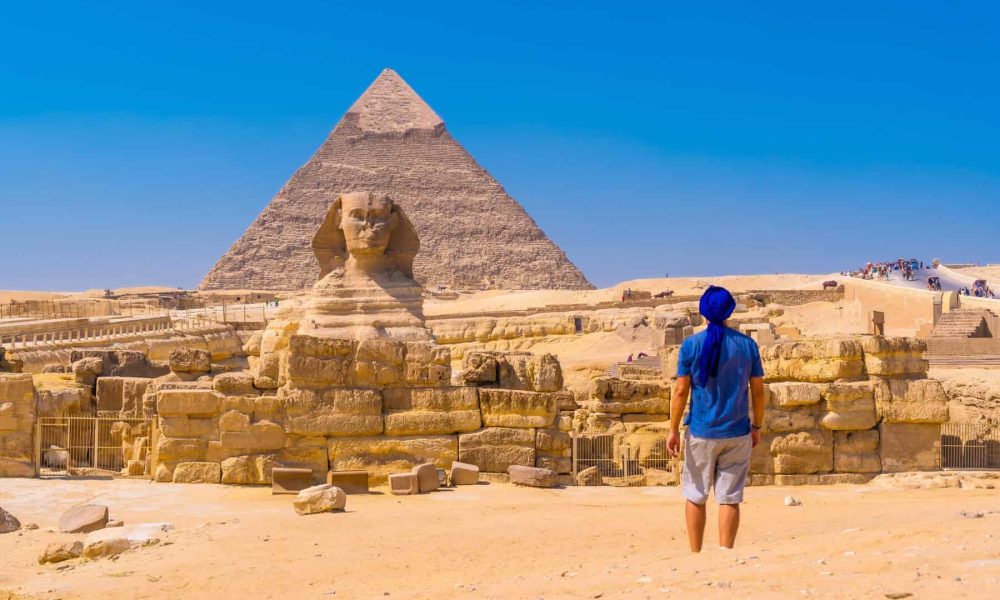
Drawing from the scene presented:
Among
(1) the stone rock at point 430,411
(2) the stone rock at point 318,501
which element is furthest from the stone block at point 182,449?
(2) the stone rock at point 318,501

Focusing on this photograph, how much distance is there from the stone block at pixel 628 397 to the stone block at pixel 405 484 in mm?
1957

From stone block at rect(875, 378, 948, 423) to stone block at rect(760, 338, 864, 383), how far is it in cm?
22

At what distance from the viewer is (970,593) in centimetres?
339

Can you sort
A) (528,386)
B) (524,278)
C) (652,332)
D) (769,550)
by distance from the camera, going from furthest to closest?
1. (524,278)
2. (652,332)
3. (528,386)
4. (769,550)

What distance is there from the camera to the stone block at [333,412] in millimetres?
7117

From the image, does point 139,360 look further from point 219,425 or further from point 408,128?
point 408,128

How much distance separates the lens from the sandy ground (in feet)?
12.6

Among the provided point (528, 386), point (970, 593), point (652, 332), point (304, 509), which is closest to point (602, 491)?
point (528, 386)

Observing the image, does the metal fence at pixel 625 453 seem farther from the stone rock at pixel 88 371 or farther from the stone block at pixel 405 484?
the stone rock at pixel 88 371

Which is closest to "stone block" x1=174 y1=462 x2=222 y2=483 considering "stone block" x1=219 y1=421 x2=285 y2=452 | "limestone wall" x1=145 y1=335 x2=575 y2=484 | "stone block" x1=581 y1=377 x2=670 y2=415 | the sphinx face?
"limestone wall" x1=145 y1=335 x2=575 y2=484

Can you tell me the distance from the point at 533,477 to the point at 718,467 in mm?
2449

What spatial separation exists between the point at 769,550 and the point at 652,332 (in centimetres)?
1846

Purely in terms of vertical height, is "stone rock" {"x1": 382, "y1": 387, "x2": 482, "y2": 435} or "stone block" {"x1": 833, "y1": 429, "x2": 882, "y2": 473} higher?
"stone rock" {"x1": 382, "y1": 387, "x2": 482, "y2": 435}

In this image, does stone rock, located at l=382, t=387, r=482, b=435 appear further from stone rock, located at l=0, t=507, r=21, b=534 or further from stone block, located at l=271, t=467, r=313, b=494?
stone rock, located at l=0, t=507, r=21, b=534
